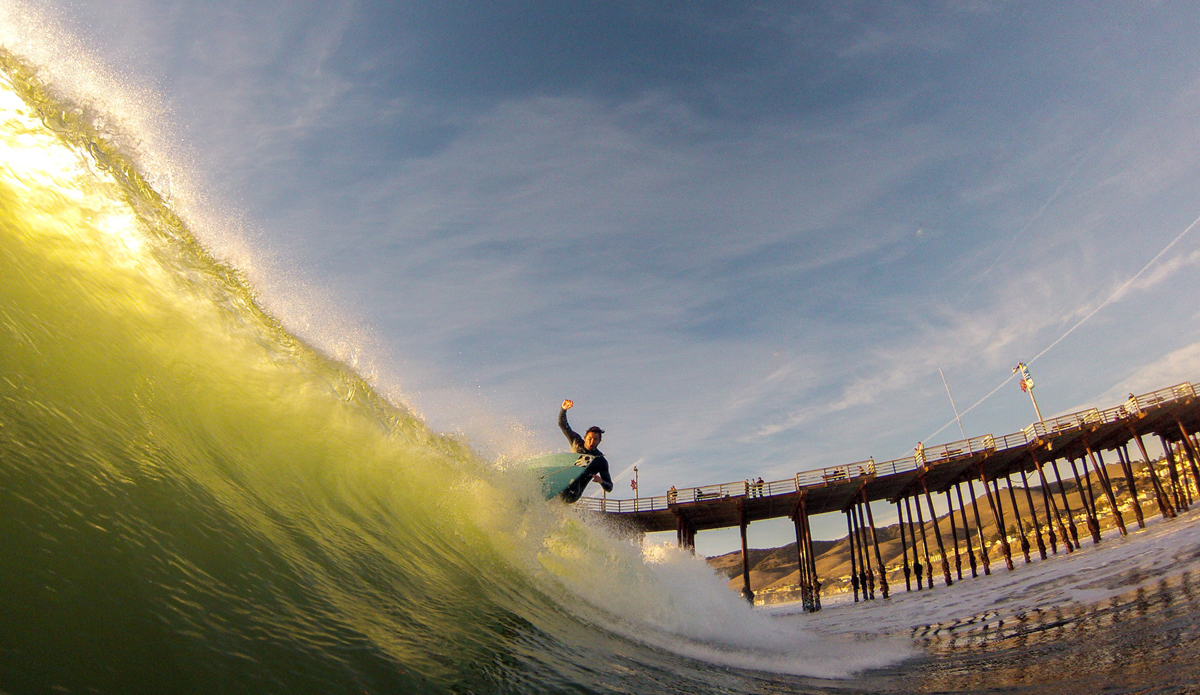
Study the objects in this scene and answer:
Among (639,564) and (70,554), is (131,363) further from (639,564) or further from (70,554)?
(639,564)

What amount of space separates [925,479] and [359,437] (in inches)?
973

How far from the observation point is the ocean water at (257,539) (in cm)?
211

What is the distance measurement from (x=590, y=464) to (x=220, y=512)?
5.80 meters

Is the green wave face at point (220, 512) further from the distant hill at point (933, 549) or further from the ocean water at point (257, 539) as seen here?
the distant hill at point (933, 549)

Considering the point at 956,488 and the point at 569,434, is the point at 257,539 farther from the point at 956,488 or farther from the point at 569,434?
the point at 956,488

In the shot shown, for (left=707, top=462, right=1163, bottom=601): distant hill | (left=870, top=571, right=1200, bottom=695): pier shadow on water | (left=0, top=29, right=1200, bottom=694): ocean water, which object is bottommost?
(left=707, top=462, right=1163, bottom=601): distant hill

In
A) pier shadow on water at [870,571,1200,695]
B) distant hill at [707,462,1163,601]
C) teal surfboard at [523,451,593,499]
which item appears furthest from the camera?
distant hill at [707,462,1163,601]

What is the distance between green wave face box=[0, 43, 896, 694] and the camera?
2049mm

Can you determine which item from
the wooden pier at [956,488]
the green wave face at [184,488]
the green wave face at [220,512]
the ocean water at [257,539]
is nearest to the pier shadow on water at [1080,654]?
the ocean water at [257,539]

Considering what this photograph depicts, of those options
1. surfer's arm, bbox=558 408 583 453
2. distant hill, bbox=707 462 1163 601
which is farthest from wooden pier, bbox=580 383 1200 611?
surfer's arm, bbox=558 408 583 453

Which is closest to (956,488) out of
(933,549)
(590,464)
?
(590,464)

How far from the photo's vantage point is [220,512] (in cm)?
354

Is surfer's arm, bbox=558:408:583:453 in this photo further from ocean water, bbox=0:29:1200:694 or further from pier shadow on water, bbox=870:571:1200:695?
pier shadow on water, bbox=870:571:1200:695

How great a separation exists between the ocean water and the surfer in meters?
0.51
